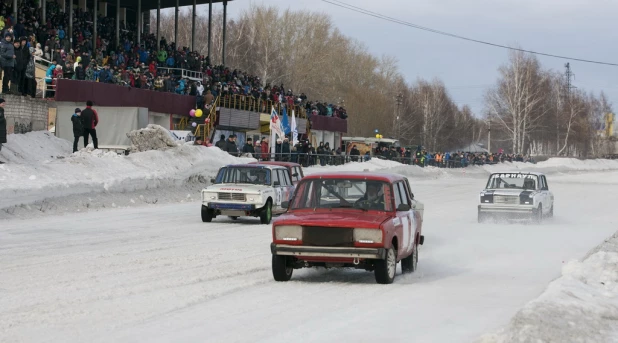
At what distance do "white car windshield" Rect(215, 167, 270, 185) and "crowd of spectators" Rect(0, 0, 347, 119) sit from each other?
30.0 feet

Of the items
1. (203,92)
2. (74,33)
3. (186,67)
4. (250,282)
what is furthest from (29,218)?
(186,67)

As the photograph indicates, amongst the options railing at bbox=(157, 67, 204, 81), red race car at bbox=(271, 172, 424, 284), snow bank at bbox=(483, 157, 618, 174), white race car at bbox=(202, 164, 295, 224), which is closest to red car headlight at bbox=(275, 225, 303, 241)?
red race car at bbox=(271, 172, 424, 284)

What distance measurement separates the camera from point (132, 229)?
20141 mm

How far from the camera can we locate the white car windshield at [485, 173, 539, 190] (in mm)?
26562

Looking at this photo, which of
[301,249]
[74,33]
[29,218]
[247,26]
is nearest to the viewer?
[301,249]

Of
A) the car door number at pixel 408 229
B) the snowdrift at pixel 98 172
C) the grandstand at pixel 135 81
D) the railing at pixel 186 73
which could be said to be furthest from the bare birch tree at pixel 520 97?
the car door number at pixel 408 229

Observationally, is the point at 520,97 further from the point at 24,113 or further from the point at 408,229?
the point at 408,229

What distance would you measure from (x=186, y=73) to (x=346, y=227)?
38.8m

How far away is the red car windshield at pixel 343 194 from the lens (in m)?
12.9

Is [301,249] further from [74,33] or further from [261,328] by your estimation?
[74,33]

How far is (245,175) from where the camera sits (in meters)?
23.3

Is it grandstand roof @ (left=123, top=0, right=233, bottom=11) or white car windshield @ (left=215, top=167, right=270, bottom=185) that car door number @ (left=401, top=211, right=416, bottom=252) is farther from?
grandstand roof @ (left=123, top=0, right=233, bottom=11)

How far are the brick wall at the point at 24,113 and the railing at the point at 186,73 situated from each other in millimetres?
15206

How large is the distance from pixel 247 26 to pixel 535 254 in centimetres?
8415
